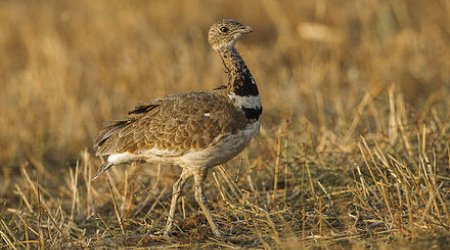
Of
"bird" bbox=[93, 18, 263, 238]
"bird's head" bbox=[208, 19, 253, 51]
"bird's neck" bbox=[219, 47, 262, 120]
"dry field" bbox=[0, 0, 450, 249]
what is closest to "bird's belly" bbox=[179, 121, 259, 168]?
"bird" bbox=[93, 18, 263, 238]

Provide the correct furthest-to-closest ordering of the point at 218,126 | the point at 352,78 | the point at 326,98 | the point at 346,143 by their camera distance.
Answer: the point at 352,78
the point at 326,98
the point at 346,143
the point at 218,126

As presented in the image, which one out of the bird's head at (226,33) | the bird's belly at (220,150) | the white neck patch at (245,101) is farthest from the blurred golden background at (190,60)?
the bird's belly at (220,150)

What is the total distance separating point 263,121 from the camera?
697 centimetres

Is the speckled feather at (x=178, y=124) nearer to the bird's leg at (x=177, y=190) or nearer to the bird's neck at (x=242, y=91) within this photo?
the bird's neck at (x=242, y=91)

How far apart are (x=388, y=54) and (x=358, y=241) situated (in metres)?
4.99

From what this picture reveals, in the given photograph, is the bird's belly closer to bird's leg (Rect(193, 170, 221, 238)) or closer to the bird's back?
the bird's back

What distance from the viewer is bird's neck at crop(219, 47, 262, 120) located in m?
4.65

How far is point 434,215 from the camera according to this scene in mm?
4234

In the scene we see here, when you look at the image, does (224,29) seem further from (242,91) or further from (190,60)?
(190,60)

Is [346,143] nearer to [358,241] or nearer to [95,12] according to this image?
[358,241]

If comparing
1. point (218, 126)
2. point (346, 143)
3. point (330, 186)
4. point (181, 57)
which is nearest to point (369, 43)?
point (181, 57)

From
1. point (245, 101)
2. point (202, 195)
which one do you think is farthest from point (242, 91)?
point (202, 195)

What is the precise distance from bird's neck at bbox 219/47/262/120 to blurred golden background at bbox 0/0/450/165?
1.79 meters

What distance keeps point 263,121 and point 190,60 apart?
2.37 m
